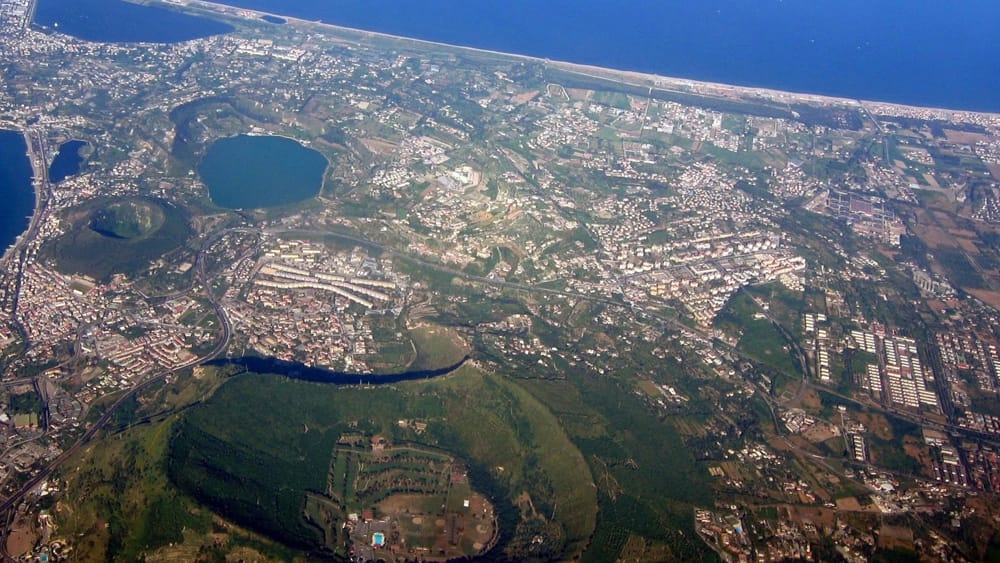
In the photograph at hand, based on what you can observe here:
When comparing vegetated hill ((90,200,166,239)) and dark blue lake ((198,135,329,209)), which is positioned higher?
dark blue lake ((198,135,329,209))

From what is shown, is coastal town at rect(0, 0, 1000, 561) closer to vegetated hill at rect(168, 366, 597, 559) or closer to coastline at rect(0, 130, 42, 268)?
coastline at rect(0, 130, 42, 268)

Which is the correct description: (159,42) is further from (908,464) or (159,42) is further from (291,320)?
(908,464)

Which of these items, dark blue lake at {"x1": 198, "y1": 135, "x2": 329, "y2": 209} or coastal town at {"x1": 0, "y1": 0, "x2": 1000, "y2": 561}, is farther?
dark blue lake at {"x1": 198, "y1": 135, "x2": 329, "y2": 209}

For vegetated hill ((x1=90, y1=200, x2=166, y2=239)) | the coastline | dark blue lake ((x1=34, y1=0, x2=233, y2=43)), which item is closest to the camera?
the coastline

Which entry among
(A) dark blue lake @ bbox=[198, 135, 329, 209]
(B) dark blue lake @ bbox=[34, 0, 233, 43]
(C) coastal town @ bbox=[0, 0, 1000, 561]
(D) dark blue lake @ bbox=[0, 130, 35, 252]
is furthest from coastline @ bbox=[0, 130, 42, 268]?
(B) dark blue lake @ bbox=[34, 0, 233, 43]

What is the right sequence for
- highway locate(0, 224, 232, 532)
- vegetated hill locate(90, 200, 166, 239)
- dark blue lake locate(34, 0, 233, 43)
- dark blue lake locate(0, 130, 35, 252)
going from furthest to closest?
dark blue lake locate(34, 0, 233, 43)
vegetated hill locate(90, 200, 166, 239)
dark blue lake locate(0, 130, 35, 252)
highway locate(0, 224, 232, 532)

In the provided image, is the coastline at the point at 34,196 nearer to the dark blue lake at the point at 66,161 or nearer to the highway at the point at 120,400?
the dark blue lake at the point at 66,161

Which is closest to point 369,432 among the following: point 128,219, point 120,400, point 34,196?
point 120,400

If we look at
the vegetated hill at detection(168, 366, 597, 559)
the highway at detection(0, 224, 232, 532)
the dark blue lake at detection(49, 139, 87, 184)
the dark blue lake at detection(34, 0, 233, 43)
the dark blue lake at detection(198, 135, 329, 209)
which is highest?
the dark blue lake at detection(34, 0, 233, 43)
